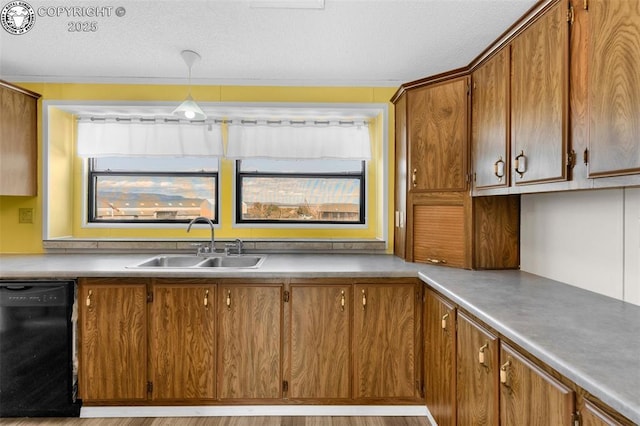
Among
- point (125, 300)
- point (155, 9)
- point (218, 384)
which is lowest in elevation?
point (218, 384)

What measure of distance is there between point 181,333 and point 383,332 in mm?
1292

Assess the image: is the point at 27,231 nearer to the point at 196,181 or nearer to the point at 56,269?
the point at 56,269

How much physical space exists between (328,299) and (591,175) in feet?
5.03

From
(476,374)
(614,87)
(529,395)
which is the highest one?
(614,87)

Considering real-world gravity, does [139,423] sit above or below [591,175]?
below

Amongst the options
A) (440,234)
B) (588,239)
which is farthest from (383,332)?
(588,239)

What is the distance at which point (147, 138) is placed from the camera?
123 inches

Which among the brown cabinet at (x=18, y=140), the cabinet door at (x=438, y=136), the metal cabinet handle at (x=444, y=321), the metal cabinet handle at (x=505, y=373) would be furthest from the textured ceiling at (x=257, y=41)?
the metal cabinet handle at (x=505, y=373)

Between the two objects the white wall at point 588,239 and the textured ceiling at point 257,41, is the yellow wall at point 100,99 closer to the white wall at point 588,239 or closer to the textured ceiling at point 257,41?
the textured ceiling at point 257,41

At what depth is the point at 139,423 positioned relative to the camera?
2236 mm

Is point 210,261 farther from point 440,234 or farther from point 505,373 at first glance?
point 505,373

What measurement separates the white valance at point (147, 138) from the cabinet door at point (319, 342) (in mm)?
1593

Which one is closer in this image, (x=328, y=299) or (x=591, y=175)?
(x=591, y=175)

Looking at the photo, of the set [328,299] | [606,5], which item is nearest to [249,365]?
[328,299]
